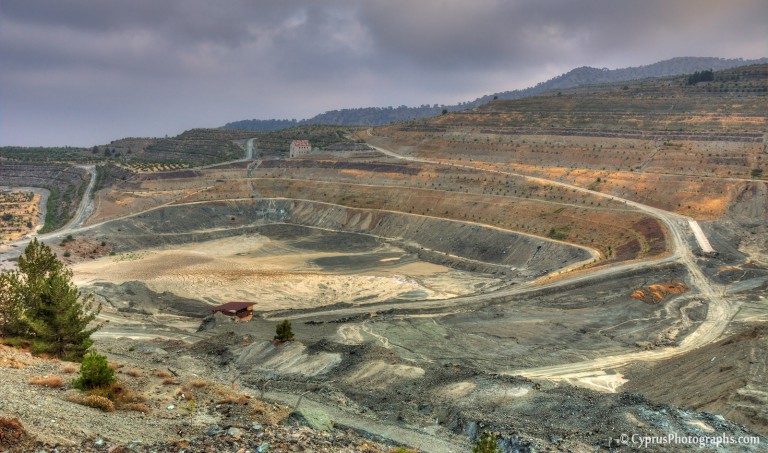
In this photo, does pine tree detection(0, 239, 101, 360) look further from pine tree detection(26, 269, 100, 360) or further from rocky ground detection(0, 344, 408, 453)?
rocky ground detection(0, 344, 408, 453)

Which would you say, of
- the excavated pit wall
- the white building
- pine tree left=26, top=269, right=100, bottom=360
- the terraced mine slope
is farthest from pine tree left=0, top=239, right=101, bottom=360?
the white building

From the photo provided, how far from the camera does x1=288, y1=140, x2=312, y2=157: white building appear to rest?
124625mm

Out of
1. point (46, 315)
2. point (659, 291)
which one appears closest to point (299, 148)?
point (659, 291)

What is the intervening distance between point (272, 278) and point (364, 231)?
84.5 feet

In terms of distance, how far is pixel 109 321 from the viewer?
4369cm

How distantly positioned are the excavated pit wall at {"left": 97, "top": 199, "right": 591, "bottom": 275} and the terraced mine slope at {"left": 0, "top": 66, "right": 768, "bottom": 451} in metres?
0.39

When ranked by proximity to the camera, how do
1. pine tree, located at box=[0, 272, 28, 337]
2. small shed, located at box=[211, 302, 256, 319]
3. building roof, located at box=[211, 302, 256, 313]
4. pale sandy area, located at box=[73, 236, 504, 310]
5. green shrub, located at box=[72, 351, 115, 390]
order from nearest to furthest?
green shrub, located at box=[72, 351, 115, 390] → pine tree, located at box=[0, 272, 28, 337] → small shed, located at box=[211, 302, 256, 319] → building roof, located at box=[211, 302, 256, 313] → pale sandy area, located at box=[73, 236, 504, 310]

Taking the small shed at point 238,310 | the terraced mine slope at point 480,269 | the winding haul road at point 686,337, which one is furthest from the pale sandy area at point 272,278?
the winding haul road at point 686,337

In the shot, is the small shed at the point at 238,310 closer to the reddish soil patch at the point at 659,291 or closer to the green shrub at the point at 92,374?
the green shrub at the point at 92,374

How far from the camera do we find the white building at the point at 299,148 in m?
125

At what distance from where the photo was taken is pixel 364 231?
8138 cm

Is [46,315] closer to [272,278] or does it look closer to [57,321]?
[57,321]

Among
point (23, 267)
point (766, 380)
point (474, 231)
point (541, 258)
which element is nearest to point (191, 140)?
point (474, 231)

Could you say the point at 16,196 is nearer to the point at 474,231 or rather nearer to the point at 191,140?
the point at 191,140
